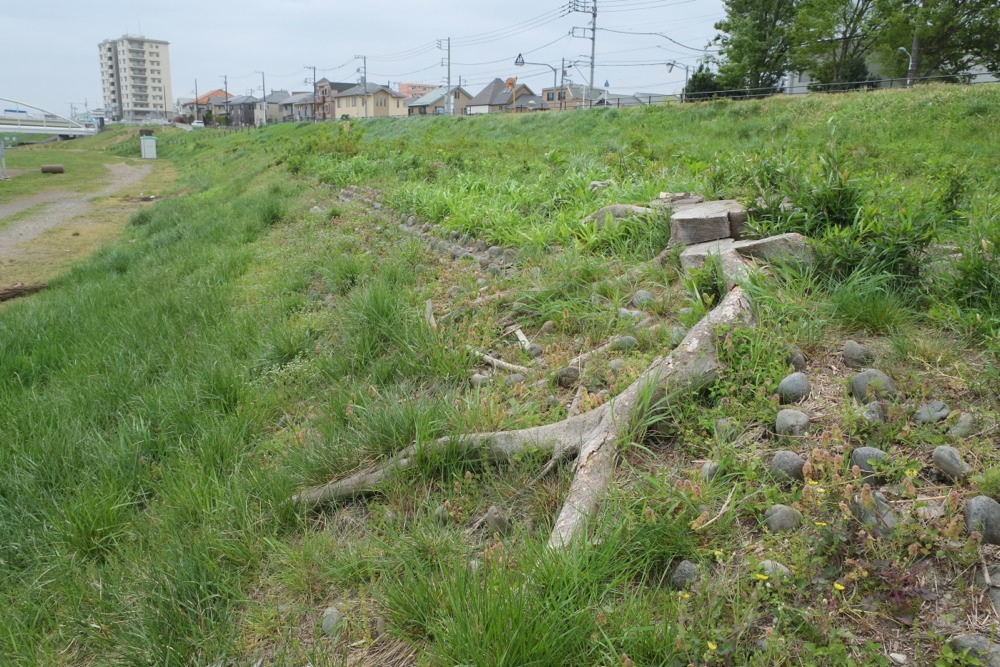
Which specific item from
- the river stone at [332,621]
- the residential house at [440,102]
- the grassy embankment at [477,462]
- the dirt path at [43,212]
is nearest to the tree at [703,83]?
the dirt path at [43,212]

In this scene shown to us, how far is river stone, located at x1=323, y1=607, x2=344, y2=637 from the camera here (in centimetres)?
227

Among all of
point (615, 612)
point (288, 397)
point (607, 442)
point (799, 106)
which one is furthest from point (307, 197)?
point (799, 106)

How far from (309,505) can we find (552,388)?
4.37 ft

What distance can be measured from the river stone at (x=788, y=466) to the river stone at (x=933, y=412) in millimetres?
512

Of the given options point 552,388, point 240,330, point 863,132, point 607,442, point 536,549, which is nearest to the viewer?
point 536,549

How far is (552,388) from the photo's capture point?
3.38 m

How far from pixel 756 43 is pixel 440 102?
48.7m

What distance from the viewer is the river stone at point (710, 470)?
242 cm

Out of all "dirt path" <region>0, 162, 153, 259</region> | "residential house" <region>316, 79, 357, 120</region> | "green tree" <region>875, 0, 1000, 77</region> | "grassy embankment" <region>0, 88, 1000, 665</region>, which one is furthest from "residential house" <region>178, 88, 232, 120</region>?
"grassy embankment" <region>0, 88, 1000, 665</region>

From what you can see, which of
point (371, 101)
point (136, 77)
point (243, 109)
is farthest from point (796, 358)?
point (136, 77)

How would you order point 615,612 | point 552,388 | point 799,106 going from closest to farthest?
point 615,612, point 552,388, point 799,106

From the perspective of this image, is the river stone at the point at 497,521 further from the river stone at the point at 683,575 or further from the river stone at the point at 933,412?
the river stone at the point at 933,412

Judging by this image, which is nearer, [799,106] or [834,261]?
[834,261]

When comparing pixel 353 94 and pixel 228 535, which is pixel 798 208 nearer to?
pixel 228 535
